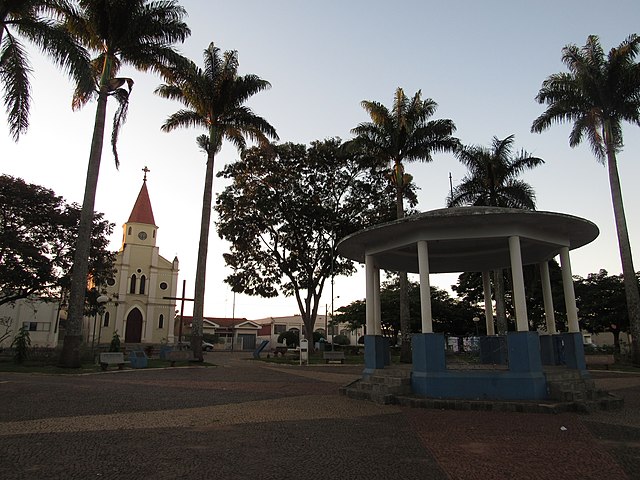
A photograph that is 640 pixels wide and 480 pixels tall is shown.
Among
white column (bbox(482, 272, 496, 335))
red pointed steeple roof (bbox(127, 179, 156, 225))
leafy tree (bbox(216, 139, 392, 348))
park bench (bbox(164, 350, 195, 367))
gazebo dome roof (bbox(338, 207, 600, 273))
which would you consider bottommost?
park bench (bbox(164, 350, 195, 367))

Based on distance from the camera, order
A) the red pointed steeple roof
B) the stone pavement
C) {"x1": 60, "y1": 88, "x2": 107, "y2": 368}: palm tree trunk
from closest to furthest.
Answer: the stone pavement < {"x1": 60, "y1": 88, "x2": 107, "y2": 368}: palm tree trunk < the red pointed steeple roof

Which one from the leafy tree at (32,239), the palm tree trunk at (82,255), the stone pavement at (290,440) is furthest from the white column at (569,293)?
the leafy tree at (32,239)

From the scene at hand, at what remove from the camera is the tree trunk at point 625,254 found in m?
22.8

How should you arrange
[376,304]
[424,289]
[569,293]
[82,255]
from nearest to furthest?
[424,289], [569,293], [376,304], [82,255]

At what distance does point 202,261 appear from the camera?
24219 millimetres

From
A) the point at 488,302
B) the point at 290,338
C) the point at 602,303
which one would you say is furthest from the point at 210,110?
the point at 290,338

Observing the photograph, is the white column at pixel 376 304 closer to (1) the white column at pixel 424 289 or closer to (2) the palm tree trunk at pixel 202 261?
(1) the white column at pixel 424 289

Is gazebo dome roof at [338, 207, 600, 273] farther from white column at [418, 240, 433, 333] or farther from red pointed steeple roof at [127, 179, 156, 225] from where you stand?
red pointed steeple roof at [127, 179, 156, 225]

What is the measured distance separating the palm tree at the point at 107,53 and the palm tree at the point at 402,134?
10412 millimetres

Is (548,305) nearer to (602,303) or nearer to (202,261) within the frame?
(202,261)

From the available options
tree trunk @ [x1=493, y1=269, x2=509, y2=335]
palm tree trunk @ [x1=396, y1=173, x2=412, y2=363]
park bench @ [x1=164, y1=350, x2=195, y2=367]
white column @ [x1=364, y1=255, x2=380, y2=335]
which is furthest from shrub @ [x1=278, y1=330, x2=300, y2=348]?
white column @ [x1=364, y1=255, x2=380, y2=335]

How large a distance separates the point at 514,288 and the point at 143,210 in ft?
167

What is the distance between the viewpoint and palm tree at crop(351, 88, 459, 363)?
25.1 meters

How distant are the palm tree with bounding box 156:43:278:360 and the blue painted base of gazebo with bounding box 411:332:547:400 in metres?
15.3
